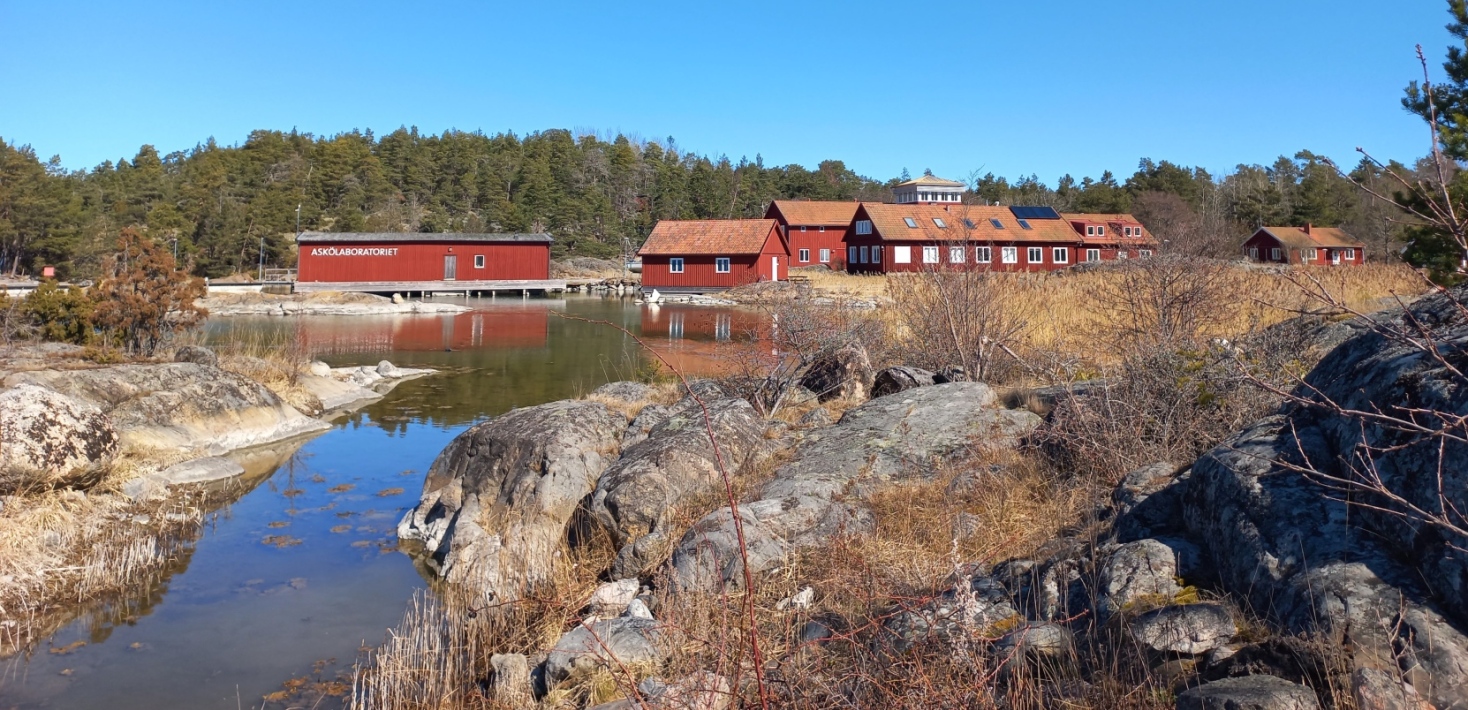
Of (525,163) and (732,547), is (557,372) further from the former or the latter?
(525,163)

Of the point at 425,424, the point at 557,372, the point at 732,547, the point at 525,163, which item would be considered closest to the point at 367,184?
the point at 525,163

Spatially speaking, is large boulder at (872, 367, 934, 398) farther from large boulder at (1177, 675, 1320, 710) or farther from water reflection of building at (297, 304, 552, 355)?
water reflection of building at (297, 304, 552, 355)

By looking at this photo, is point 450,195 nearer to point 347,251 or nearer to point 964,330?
point 347,251

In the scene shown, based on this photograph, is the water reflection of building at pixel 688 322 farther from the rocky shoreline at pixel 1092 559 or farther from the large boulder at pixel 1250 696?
the large boulder at pixel 1250 696

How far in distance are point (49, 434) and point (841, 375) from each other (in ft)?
25.7

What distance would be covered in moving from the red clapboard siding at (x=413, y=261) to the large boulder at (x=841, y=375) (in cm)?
4206

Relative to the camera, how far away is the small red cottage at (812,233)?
60375mm

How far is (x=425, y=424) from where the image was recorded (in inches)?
621

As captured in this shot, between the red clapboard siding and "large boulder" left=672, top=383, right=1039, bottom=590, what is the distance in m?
44.2

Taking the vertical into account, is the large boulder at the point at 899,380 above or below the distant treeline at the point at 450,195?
below

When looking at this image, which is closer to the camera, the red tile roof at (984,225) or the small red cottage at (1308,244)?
the red tile roof at (984,225)

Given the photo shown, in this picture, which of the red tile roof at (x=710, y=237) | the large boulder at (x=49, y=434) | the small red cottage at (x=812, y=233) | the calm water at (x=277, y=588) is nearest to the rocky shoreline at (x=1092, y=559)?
the calm water at (x=277, y=588)

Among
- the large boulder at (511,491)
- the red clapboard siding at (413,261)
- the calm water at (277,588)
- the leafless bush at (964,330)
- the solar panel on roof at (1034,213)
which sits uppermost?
the solar panel on roof at (1034,213)

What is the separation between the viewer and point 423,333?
31.9m
